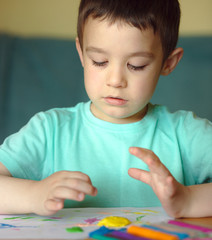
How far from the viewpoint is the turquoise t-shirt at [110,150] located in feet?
3.17

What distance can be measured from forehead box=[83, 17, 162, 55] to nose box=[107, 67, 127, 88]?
4 centimetres

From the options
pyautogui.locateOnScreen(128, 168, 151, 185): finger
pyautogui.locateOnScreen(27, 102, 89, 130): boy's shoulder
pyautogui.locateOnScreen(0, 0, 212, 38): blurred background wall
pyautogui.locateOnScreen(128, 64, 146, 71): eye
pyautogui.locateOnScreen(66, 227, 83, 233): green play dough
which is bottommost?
pyautogui.locateOnScreen(66, 227, 83, 233): green play dough

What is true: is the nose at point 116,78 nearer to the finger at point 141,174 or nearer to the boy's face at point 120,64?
the boy's face at point 120,64

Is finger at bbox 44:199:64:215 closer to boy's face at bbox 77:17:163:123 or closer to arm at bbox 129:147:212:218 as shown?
arm at bbox 129:147:212:218

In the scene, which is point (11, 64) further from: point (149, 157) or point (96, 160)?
point (149, 157)

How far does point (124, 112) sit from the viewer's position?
0.92 metres

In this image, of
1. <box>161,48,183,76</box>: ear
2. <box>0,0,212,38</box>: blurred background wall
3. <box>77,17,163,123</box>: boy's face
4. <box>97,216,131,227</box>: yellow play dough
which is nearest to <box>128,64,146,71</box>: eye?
<box>77,17,163,123</box>: boy's face

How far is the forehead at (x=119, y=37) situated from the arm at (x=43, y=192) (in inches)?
11.7

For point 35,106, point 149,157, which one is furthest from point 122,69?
point 35,106

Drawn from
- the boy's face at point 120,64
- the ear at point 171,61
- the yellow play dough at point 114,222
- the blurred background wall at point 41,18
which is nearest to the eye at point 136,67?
the boy's face at point 120,64

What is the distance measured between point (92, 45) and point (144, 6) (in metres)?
0.14

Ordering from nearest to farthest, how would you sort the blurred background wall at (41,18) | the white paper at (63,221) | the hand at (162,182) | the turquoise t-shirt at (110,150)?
the white paper at (63,221) → the hand at (162,182) → the turquoise t-shirt at (110,150) → the blurred background wall at (41,18)

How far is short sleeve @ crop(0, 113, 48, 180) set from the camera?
90cm

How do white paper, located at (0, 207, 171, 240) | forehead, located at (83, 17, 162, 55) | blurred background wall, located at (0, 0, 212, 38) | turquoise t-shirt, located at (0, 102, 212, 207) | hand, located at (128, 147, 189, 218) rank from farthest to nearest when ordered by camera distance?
blurred background wall, located at (0, 0, 212, 38)
turquoise t-shirt, located at (0, 102, 212, 207)
forehead, located at (83, 17, 162, 55)
hand, located at (128, 147, 189, 218)
white paper, located at (0, 207, 171, 240)
